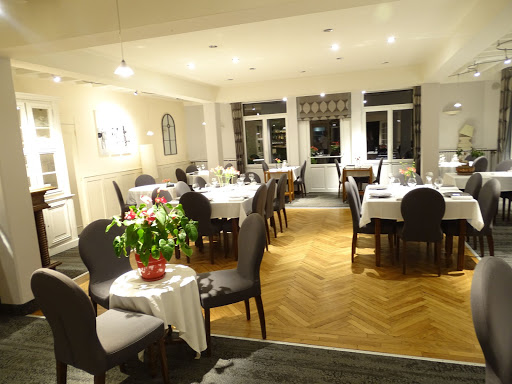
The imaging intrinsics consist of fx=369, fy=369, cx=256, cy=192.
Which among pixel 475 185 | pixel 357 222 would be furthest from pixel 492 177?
pixel 357 222

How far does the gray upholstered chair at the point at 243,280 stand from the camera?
8.93 ft

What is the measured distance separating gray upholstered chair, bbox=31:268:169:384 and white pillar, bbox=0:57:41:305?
1.89 metres

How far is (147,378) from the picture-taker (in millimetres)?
2508

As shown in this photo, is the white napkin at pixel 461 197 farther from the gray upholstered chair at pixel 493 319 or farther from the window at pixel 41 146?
the window at pixel 41 146

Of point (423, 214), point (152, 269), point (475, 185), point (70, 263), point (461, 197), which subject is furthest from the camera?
point (70, 263)

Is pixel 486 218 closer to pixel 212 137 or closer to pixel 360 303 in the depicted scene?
pixel 360 303

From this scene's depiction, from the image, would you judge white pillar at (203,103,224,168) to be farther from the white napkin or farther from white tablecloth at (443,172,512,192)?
the white napkin

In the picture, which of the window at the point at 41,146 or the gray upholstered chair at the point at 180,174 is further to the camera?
the gray upholstered chair at the point at 180,174

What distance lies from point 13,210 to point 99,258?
4.02 ft

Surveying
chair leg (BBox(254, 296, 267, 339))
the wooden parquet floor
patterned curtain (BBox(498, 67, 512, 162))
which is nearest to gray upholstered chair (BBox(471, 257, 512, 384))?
the wooden parquet floor

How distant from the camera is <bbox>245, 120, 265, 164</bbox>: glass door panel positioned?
1069 centimetres

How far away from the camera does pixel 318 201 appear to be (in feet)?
29.0

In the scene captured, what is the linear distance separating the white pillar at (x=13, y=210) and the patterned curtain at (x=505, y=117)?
31.8ft

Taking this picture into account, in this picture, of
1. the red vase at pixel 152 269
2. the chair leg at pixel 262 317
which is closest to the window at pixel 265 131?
the chair leg at pixel 262 317
